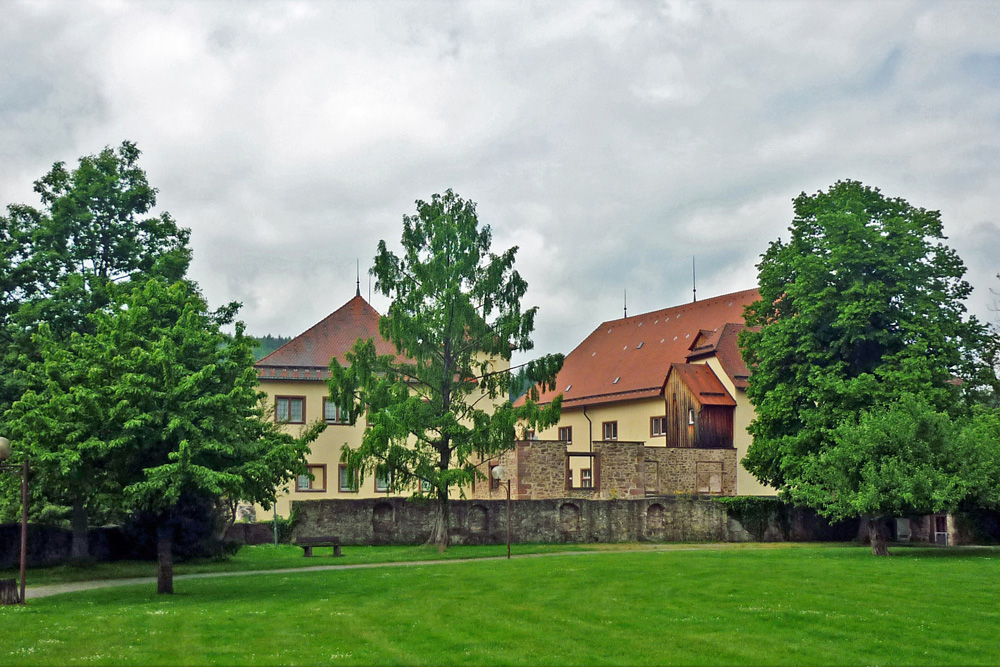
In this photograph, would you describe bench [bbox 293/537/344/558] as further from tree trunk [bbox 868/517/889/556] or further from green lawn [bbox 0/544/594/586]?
tree trunk [bbox 868/517/889/556]

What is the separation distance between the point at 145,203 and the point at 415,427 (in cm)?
1215

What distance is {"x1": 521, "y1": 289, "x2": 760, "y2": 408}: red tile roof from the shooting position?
6175 cm

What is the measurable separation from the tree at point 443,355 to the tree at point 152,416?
1159 centimetres

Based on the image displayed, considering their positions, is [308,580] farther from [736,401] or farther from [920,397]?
[736,401]

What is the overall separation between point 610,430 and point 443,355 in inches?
1003

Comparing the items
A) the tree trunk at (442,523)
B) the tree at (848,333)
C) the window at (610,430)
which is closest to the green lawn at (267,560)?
the tree trunk at (442,523)

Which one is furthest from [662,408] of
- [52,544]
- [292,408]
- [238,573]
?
[52,544]

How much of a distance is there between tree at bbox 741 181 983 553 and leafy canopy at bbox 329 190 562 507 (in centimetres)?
939

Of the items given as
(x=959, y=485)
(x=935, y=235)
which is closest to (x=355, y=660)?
(x=959, y=485)

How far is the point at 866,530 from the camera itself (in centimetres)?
4475

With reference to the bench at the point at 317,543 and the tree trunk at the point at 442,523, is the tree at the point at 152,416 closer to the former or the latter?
the bench at the point at 317,543

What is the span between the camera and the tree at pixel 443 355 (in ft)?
122

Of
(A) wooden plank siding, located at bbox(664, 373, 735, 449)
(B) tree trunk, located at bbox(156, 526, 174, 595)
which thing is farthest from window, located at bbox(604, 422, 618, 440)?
(B) tree trunk, located at bbox(156, 526, 174, 595)

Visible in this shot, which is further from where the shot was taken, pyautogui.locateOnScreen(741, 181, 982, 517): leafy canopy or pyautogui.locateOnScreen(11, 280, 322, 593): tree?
pyautogui.locateOnScreen(741, 181, 982, 517): leafy canopy
